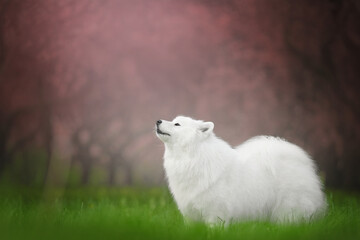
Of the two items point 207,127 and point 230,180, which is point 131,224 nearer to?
point 230,180

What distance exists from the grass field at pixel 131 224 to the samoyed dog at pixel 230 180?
0.95ft

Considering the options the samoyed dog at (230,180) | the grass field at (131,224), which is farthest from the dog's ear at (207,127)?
the grass field at (131,224)

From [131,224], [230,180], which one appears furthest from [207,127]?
[131,224]

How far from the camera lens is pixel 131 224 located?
4.52m

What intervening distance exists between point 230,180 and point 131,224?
1572 mm

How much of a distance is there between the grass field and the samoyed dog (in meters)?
0.29

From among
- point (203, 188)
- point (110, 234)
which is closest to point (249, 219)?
point (203, 188)

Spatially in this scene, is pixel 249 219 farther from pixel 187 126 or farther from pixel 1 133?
pixel 1 133

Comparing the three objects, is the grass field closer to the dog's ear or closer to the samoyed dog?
→ the samoyed dog

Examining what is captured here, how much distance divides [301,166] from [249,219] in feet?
3.54

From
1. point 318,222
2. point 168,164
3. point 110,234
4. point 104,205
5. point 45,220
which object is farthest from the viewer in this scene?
point 104,205

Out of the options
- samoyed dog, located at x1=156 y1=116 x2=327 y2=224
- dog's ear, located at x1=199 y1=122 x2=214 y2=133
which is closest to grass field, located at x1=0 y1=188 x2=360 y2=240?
samoyed dog, located at x1=156 y1=116 x2=327 y2=224

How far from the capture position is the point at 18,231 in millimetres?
4012

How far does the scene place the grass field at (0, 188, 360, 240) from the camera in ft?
13.0
